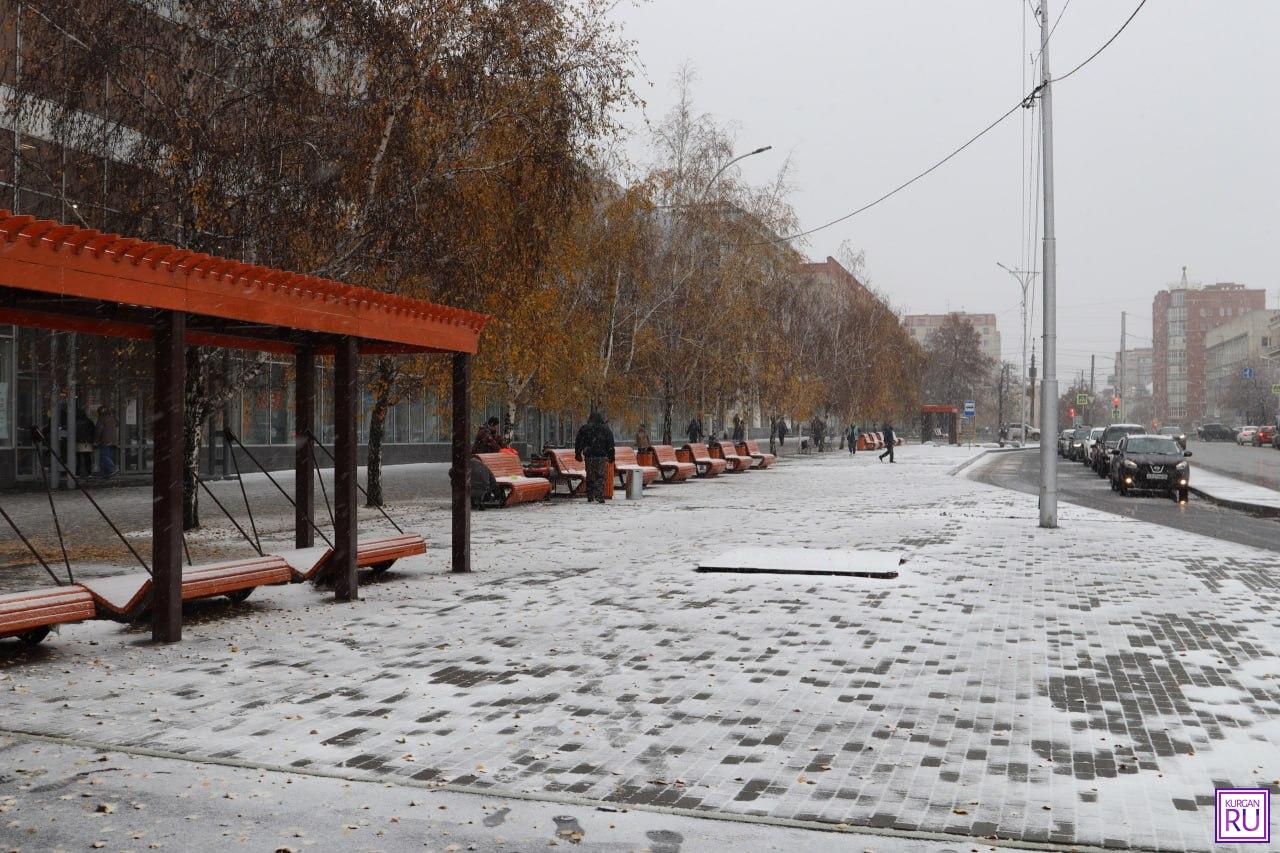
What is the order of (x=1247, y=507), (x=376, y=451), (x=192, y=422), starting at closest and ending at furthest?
(x=192, y=422), (x=376, y=451), (x=1247, y=507)

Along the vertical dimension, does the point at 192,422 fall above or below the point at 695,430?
above

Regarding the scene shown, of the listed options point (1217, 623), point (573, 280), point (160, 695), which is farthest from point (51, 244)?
point (573, 280)

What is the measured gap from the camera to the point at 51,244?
283 inches

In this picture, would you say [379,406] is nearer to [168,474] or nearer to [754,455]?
[168,474]

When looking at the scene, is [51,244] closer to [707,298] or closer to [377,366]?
[377,366]

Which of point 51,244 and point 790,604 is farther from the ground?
point 51,244

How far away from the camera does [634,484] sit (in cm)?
2417

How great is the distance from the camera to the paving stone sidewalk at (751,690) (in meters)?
5.16

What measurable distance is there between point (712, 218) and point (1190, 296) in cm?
18175

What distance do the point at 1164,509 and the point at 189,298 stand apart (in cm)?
2074

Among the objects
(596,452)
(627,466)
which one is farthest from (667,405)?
(596,452)

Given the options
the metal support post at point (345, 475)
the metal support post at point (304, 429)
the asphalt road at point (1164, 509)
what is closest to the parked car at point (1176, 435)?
the asphalt road at point (1164, 509)

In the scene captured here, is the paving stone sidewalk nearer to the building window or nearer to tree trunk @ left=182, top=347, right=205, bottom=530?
tree trunk @ left=182, top=347, right=205, bottom=530

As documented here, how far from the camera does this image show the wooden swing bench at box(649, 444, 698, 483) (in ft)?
102
